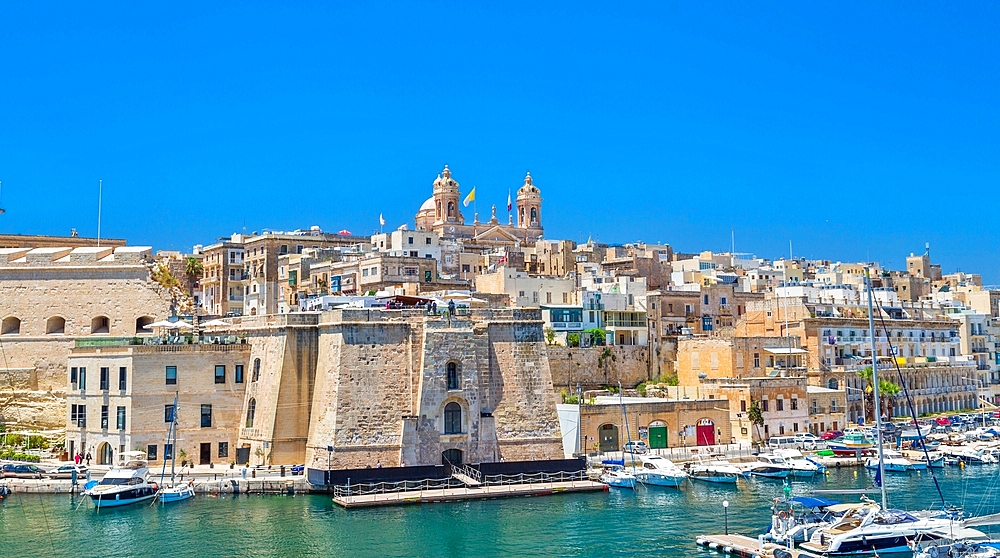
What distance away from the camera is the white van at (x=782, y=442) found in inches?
1975

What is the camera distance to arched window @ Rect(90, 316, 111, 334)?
165 ft

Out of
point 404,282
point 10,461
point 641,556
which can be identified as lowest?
point 641,556

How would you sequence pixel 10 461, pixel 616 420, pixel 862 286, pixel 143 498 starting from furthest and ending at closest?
pixel 862 286 < pixel 616 420 < pixel 10 461 < pixel 143 498

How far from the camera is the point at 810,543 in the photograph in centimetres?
3189

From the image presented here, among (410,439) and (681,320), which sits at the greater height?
(681,320)

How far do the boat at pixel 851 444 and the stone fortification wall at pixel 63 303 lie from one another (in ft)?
98.7

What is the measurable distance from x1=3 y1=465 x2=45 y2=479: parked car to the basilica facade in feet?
144

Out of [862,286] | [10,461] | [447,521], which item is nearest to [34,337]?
[10,461]

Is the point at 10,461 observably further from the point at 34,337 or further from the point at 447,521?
the point at 447,521

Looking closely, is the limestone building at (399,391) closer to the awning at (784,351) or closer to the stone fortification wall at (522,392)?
the stone fortification wall at (522,392)

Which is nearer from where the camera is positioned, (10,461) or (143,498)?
(143,498)

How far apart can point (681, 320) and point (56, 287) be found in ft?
108

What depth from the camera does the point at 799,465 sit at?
147 feet

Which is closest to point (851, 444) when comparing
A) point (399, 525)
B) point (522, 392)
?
point (522, 392)
